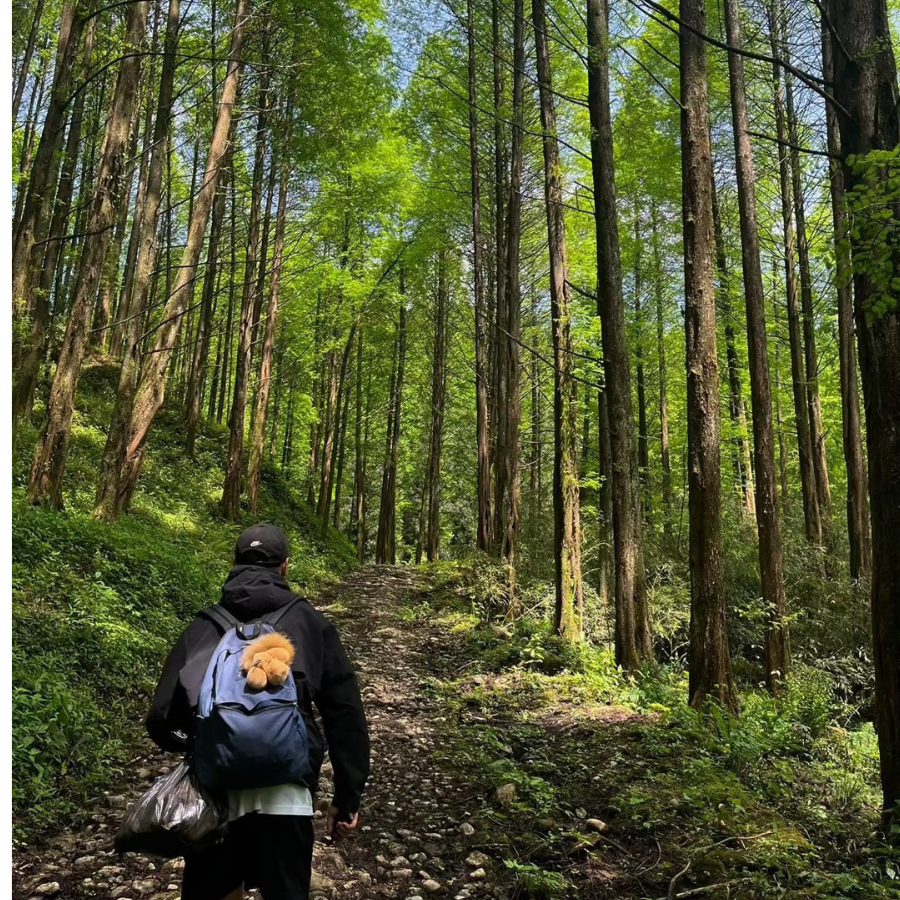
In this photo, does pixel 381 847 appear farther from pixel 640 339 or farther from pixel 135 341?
pixel 640 339

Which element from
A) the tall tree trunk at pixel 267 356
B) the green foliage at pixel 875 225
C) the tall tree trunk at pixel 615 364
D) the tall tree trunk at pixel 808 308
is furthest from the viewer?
the tall tree trunk at pixel 267 356

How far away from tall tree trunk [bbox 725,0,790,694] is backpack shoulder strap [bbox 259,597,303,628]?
8364 mm

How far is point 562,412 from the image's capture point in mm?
9977

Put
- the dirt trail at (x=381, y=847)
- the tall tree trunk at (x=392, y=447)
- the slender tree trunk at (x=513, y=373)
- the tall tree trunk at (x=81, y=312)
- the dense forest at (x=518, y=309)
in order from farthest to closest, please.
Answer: the tall tree trunk at (x=392, y=447), the slender tree trunk at (x=513, y=373), the tall tree trunk at (x=81, y=312), the dense forest at (x=518, y=309), the dirt trail at (x=381, y=847)

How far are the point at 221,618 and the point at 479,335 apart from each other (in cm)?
1488

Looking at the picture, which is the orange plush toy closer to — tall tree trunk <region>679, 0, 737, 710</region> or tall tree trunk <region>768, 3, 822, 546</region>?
tall tree trunk <region>679, 0, 737, 710</region>

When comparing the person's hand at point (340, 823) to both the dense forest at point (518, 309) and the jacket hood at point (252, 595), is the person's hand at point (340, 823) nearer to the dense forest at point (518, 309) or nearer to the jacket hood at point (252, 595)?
the jacket hood at point (252, 595)

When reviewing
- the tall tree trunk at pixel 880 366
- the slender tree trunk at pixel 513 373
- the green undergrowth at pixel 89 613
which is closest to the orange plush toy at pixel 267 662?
the green undergrowth at pixel 89 613

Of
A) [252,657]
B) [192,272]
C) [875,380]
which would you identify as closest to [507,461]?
[192,272]

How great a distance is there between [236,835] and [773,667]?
9.06 m

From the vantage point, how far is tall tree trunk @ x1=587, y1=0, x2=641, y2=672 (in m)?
8.34

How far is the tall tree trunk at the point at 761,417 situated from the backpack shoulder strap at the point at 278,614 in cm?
836

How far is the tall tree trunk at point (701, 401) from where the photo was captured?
6621 mm

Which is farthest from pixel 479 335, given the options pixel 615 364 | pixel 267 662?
pixel 267 662
